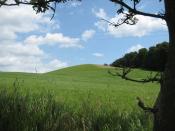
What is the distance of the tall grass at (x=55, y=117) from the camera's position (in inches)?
333

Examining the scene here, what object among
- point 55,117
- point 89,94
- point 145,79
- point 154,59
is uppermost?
point 154,59

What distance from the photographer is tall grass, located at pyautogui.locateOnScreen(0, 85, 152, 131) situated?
8.47 metres

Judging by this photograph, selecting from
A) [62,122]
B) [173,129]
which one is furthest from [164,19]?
[62,122]

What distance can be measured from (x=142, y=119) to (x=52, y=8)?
4455 mm

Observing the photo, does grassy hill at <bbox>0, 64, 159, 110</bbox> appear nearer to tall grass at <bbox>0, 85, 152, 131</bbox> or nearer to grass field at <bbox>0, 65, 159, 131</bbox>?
grass field at <bbox>0, 65, 159, 131</bbox>

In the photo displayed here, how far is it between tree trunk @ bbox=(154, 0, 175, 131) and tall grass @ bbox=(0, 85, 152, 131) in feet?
8.99

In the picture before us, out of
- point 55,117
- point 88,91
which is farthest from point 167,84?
point 88,91

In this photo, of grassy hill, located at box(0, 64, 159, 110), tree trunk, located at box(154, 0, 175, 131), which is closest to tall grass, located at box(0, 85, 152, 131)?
grassy hill, located at box(0, 64, 159, 110)

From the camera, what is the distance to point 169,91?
529 centimetres

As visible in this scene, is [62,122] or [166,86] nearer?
[166,86]

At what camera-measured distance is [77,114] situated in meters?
9.72

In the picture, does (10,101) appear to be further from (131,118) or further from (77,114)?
(131,118)

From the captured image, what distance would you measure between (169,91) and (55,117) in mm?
4066

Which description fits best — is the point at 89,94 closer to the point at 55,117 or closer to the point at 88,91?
the point at 55,117
